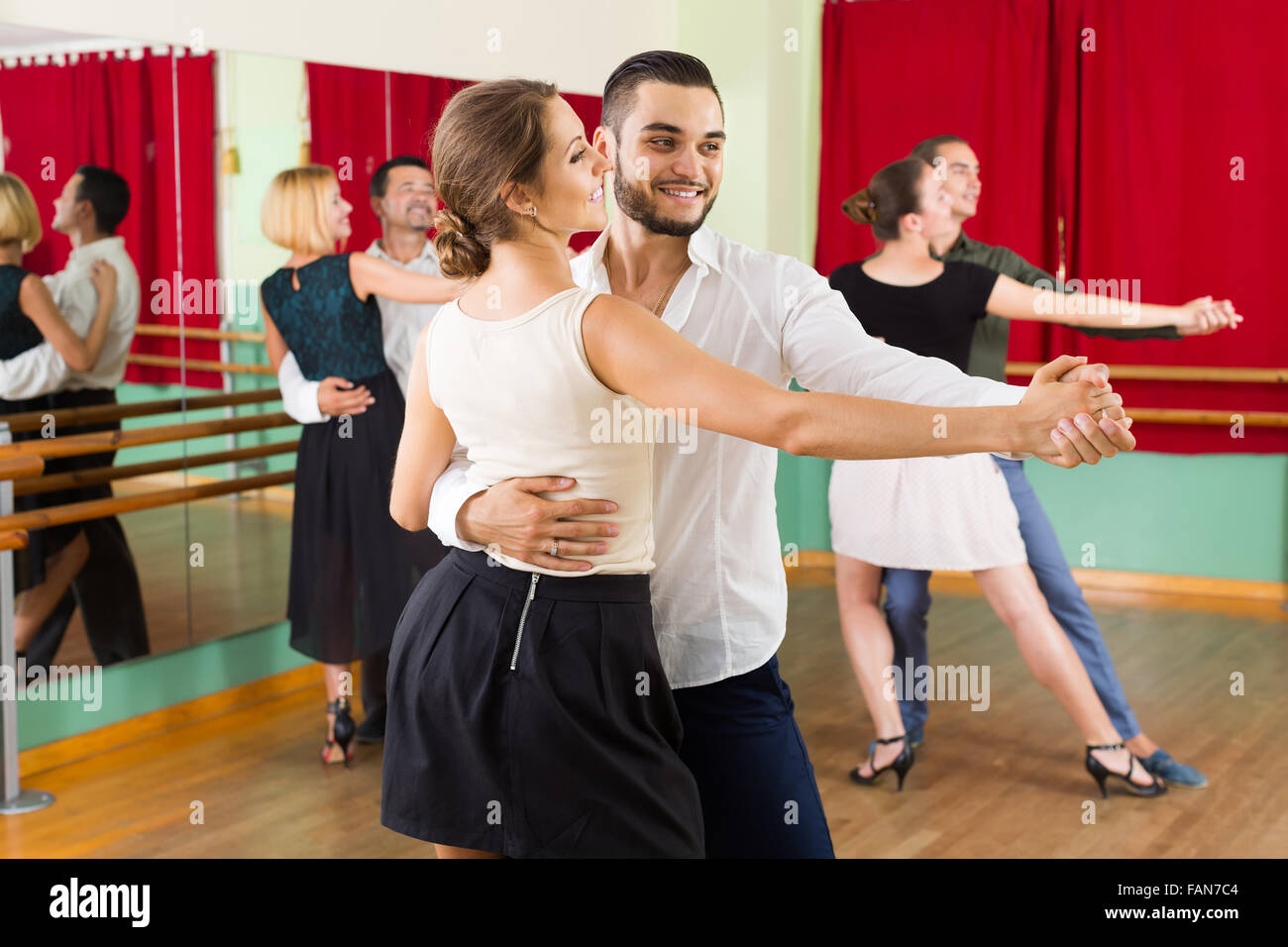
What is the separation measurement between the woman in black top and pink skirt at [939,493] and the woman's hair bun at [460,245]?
84.6 inches

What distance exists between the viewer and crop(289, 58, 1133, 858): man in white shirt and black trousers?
1.76m

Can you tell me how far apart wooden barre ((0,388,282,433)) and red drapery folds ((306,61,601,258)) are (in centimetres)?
65

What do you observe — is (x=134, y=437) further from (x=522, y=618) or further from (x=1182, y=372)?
(x=1182, y=372)

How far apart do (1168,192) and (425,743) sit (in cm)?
507

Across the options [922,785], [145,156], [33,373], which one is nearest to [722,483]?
[922,785]

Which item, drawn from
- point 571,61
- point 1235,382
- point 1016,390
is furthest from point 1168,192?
point 1016,390

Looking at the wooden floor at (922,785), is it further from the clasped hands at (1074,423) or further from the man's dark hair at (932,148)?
the clasped hands at (1074,423)

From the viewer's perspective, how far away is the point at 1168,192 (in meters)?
5.70

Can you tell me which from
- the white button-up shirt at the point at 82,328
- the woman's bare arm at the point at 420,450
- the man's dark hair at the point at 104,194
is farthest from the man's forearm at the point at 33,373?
the woman's bare arm at the point at 420,450

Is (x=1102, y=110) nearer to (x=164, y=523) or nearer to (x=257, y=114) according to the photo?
(x=257, y=114)

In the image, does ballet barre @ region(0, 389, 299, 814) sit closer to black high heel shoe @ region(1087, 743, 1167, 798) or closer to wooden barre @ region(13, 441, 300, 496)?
wooden barre @ region(13, 441, 300, 496)

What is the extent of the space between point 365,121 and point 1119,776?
10.3 ft

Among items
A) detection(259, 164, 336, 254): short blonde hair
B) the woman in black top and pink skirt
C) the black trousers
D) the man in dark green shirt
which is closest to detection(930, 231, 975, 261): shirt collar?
the man in dark green shirt

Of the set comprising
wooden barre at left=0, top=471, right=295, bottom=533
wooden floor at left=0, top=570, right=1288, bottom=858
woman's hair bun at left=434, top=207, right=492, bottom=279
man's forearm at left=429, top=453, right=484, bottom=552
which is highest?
woman's hair bun at left=434, top=207, right=492, bottom=279
